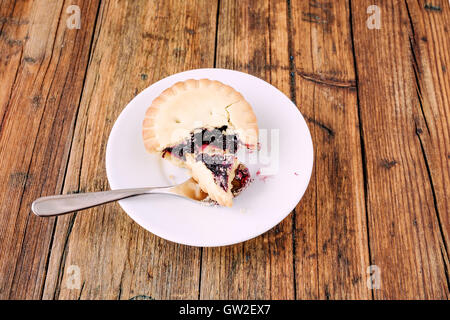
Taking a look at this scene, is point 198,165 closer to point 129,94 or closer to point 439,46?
point 129,94

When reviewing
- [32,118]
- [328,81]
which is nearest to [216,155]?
[328,81]

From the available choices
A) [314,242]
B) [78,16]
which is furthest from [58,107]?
[314,242]

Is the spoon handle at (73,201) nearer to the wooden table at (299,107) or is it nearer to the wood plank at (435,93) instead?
the wooden table at (299,107)

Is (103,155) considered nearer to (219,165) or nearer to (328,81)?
(219,165)

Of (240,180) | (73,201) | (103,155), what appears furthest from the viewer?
(103,155)

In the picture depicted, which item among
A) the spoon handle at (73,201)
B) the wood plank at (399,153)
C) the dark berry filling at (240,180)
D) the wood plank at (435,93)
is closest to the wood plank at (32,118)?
the spoon handle at (73,201)

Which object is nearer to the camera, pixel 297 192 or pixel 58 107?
pixel 297 192
